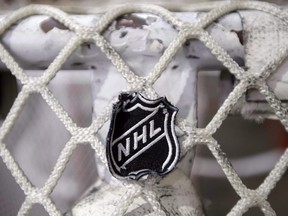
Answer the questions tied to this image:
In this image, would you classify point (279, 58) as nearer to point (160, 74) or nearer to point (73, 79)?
point (160, 74)

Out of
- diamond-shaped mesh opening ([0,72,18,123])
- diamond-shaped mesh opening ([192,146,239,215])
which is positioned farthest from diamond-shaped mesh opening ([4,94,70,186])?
diamond-shaped mesh opening ([192,146,239,215])

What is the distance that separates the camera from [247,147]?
18.2 inches

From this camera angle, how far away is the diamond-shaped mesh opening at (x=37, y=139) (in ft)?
Result: 1.58

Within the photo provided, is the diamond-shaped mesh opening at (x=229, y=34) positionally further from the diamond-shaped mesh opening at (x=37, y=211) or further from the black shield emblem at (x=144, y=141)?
the diamond-shaped mesh opening at (x=37, y=211)

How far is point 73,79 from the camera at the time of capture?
0.47 m

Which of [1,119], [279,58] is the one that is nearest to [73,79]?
[1,119]

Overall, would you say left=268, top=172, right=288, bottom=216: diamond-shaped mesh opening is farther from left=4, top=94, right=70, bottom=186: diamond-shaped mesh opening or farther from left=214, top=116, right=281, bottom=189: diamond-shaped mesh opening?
left=4, top=94, right=70, bottom=186: diamond-shaped mesh opening

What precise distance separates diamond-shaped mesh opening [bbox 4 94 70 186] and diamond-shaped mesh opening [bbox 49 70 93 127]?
0.02 m

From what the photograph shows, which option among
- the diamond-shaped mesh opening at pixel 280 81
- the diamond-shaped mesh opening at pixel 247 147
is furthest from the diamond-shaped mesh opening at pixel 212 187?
the diamond-shaped mesh opening at pixel 280 81

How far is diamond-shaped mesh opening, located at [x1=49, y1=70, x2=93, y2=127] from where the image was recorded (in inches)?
18.4

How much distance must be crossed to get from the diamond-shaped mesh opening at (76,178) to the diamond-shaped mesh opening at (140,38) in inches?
4.9

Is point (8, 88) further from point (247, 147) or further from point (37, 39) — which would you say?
point (247, 147)

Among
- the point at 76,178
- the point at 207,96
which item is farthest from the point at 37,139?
the point at 207,96

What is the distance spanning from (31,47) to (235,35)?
160 millimetres
